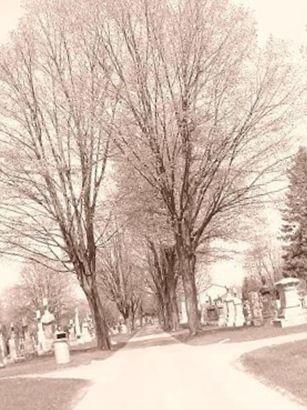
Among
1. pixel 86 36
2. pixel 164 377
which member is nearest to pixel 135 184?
pixel 86 36

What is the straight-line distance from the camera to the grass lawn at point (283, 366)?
8608 millimetres

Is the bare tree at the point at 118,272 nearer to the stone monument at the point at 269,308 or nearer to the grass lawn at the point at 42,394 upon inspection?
the stone monument at the point at 269,308

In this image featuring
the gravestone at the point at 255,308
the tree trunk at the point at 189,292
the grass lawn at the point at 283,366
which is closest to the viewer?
the grass lawn at the point at 283,366

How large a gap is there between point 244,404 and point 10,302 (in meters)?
98.0

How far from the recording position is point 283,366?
1057 centimetres

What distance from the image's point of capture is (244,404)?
7.80m

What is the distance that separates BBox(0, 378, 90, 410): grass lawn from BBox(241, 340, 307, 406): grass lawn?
333 centimetres

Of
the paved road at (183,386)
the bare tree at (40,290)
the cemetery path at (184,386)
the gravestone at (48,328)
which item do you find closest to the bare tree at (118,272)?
the gravestone at (48,328)

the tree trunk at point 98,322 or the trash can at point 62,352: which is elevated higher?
the tree trunk at point 98,322

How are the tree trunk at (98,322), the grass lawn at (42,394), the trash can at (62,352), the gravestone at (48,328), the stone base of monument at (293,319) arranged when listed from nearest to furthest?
the grass lawn at (42,394), the trash can at (62,352), the stone base of monument at (293,319), the tree trunk at (98,322), the gravestone at (48,328)

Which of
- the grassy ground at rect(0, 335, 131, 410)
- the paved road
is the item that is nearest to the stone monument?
the paved road

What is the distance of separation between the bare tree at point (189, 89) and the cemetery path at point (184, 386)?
9249 millimetres

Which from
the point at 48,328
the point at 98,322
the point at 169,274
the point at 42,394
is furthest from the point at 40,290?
the point at 42,394

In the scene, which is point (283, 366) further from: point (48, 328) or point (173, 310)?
point (48, 328)
